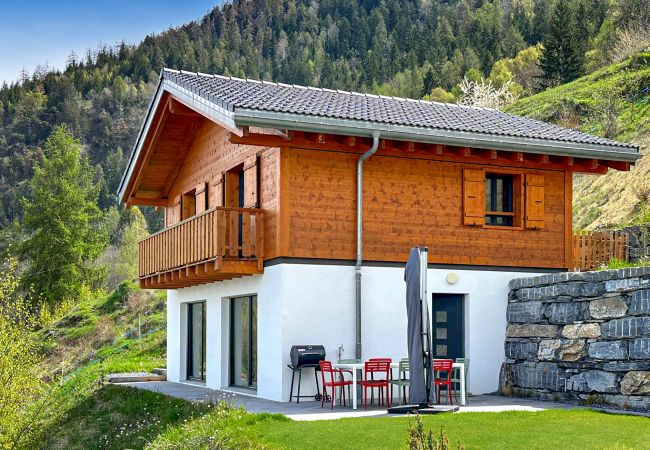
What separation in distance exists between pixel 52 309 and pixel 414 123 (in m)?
39.1

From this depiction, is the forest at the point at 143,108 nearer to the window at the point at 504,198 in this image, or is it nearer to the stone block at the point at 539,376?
the stone block at the point at 539,376

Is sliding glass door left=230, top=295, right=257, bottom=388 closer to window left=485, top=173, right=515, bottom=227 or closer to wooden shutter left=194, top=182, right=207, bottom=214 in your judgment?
wooden shutter left=194, top=182, right=207, bottom=214

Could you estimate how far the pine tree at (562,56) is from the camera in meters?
59.9

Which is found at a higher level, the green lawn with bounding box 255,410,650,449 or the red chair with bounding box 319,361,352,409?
the red chair with bounding box 319,361,352,409

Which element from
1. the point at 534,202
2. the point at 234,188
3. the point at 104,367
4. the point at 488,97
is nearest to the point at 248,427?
the point at 234,188

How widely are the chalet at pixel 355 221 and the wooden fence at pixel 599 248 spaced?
6.90 feet

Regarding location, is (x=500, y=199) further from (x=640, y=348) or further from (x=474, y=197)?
(x=640, y=348)

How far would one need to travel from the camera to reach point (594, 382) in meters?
15.7

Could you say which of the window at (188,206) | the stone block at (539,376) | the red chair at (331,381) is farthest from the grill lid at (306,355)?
the window at (188,206)

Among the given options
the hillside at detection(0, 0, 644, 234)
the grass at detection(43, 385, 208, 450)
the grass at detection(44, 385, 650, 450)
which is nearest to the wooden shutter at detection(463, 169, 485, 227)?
the grass at detection(44, 385, 650, 450)

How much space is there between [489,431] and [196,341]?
12.0 m

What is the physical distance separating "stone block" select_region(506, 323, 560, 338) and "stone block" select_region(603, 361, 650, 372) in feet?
5.00

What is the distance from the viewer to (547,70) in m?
61.1

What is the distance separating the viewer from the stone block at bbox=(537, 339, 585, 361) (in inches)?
634
